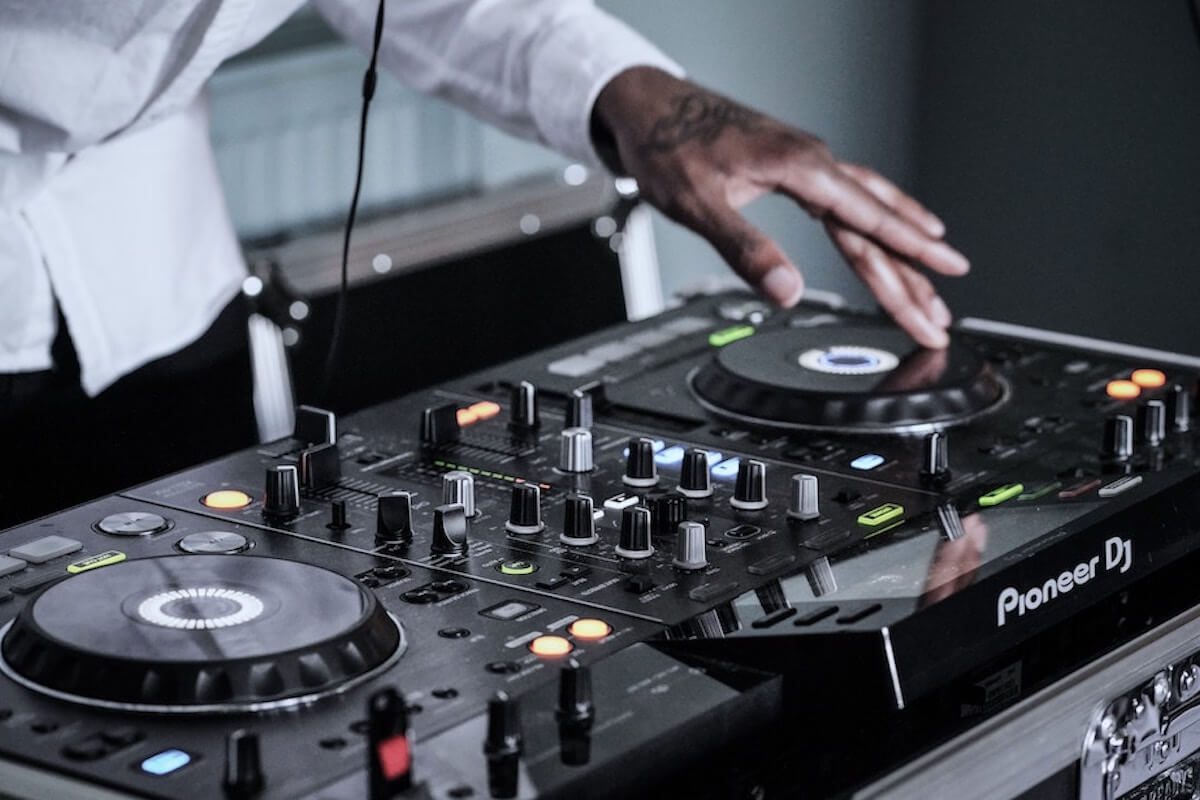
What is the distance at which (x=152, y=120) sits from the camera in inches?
64.1

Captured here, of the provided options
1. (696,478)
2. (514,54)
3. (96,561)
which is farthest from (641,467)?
(514,54)

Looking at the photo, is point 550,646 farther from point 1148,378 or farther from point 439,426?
point 1148,378

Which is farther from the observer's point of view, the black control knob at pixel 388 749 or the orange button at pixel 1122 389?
the orange button at pixel 1122 389

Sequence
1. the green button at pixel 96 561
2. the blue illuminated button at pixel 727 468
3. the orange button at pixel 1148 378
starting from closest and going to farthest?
1. the green button at pixel 96 561
2. the blue illuminated button at pixel 727 468
3. the orange button at pixel 1148 378

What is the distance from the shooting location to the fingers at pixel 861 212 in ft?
5.40

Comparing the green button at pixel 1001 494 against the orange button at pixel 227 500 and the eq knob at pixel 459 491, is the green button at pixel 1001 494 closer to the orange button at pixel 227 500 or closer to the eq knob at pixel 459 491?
the eq knob at pixel 459 491

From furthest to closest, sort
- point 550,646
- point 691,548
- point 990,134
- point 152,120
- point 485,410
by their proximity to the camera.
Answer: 1. point 990,134
2. point 152,120
3. point 485,410
4. point 691,548
5. point 550,646

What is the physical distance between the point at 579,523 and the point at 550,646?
0.54 ft

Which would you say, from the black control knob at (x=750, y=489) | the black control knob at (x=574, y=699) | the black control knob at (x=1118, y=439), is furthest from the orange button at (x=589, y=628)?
the black control knob at (x=1118, y=439)

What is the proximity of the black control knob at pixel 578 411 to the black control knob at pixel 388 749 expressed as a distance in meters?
0.59

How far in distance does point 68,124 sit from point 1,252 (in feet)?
0.54

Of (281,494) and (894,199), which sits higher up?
(894,199)

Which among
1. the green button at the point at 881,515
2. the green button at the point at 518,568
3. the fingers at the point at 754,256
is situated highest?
the fingers at the point at 754,256

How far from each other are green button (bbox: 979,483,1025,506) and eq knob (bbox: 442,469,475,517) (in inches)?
13.5
